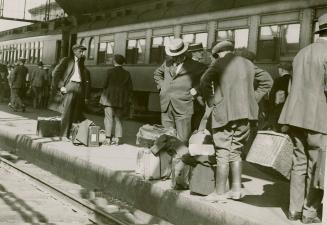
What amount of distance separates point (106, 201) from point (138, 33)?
36.4ft

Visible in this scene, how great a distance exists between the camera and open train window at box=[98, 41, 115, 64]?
781 inches

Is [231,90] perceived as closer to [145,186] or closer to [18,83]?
[145,186]

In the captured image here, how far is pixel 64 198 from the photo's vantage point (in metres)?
7.21

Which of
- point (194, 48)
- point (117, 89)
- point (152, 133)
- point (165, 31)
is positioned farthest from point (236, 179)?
point (165, 31)

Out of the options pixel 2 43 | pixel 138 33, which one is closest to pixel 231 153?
pixel 138 33

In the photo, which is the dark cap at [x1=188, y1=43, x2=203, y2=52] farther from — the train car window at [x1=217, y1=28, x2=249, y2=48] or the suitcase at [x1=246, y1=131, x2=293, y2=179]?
the train car window at [x1=217, y1=28, x2=249, y2=48]

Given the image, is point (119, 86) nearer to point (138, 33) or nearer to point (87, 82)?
point (87, 82)

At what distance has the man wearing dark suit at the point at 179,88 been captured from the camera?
793cm

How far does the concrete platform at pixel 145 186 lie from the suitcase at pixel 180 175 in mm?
133

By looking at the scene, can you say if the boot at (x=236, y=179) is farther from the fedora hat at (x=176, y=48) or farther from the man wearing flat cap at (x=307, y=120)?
the fedora hat at (x=176, y=48)

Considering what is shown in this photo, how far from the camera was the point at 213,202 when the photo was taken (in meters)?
5.87

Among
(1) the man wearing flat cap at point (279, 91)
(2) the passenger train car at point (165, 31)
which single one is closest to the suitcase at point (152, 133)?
(1) the man wearing flat cap at point (279, 91)

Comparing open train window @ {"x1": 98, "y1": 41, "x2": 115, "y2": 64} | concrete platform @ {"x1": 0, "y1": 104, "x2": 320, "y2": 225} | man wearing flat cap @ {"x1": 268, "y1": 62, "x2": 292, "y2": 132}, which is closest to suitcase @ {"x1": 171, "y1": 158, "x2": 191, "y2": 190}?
concrete platform @ {"x1": 0, "y1": 104, "x2": 320, "y2": 225}

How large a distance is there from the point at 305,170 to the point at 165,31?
11.4 m
